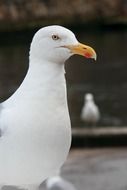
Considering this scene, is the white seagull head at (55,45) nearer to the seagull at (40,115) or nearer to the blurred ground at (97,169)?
the seagull at (40,115)

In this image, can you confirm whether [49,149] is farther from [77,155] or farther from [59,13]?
[59,13]

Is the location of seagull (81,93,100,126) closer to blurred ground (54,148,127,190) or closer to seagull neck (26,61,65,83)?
blurred ground (54,148,127,190)

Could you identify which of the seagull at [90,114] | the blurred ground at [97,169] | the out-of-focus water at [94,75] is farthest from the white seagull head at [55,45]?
the out-of-focus water at [94,75]

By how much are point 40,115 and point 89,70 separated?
1135 cm

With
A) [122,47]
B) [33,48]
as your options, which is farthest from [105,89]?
[33,48]

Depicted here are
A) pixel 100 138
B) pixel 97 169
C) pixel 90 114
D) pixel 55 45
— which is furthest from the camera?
pixel 90 114

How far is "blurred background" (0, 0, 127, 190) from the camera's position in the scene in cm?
638

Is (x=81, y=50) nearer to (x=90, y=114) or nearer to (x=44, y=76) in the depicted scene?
(x=44, y=76)

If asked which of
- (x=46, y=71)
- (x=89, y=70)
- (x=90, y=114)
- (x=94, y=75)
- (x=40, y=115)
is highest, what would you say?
(x=46, y=71)

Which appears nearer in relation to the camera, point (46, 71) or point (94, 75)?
point (46, 71)

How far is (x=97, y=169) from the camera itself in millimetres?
6098

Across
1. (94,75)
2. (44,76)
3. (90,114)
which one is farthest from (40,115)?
(94,75)

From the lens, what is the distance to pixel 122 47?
16.6 m

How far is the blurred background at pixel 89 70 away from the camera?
6375 millimetres
